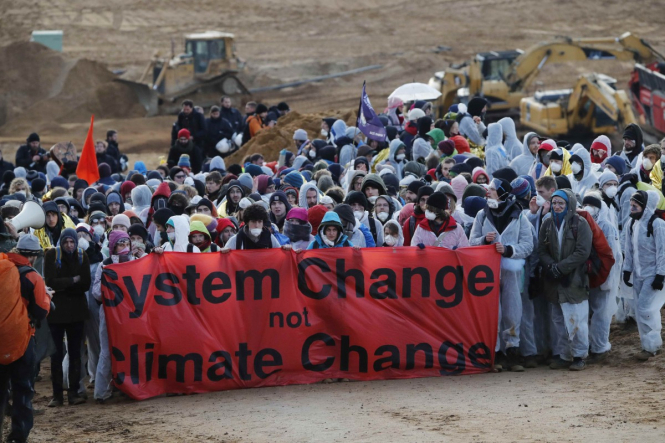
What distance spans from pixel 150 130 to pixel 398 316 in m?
26.1

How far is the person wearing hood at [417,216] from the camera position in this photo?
465 inches

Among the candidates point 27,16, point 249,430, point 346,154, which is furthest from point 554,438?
point 27,16

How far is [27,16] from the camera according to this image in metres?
47.6

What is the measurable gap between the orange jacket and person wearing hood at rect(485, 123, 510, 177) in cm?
885

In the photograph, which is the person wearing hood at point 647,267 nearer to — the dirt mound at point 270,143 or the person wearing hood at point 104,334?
the person wearing hood at point 104,334

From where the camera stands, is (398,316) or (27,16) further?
(27,16)

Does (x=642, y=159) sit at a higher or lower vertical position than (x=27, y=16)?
lower

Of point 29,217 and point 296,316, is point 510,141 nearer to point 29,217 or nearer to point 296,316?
point 296,316

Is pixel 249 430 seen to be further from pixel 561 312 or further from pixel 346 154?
pixel 346 154

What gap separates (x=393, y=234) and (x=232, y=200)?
2680 millimetres

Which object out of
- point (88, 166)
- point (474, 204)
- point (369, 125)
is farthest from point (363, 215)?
point (88, 166)

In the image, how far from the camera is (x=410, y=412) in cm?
982

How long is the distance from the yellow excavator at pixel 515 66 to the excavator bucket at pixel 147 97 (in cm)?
1042

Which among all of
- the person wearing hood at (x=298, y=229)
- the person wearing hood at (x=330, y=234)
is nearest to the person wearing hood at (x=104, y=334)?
the person wearing hood at (x=298, y=229)
